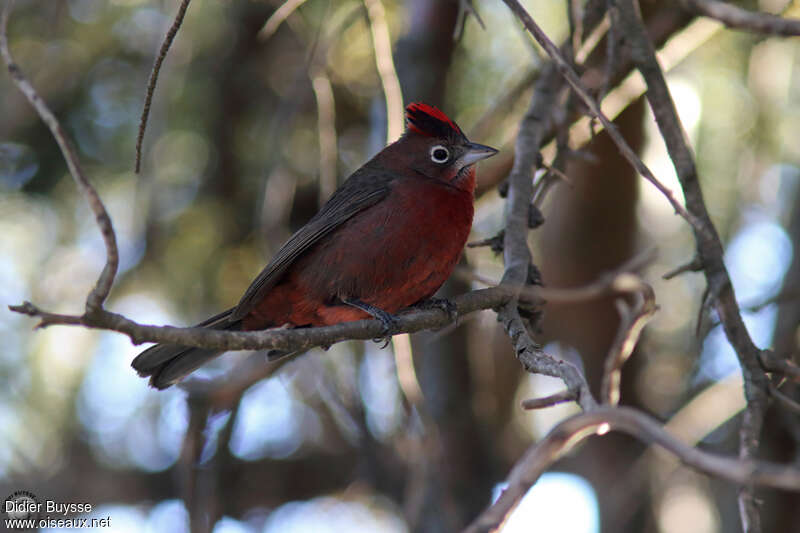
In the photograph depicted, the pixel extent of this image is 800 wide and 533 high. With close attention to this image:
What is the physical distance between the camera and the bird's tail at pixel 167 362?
4227 millimetres

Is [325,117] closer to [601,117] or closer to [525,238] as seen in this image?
[525,238]

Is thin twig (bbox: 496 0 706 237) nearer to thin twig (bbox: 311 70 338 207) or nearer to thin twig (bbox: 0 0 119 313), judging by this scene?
thin twig (bbox: 0 0 119 313)

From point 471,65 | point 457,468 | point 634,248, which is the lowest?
point 457,468

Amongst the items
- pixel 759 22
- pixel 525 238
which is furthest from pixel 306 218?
pixel 759 22

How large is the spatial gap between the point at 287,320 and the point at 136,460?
251 cm

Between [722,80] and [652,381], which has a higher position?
[722,80]

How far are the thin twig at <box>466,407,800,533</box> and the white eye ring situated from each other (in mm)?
3033

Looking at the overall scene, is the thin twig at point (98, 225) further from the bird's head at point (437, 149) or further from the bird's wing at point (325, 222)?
the bird's head at point (437, 149)

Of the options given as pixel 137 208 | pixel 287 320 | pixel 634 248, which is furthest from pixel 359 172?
pixel 634 248

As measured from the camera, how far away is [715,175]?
6637mm

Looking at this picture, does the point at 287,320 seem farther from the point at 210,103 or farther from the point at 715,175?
the point at 715,175

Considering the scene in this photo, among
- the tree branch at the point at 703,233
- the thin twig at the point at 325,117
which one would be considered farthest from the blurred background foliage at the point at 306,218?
the tree branch at the point at 703,233

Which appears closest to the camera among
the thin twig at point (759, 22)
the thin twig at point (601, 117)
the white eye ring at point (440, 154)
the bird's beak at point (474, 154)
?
the thin twig at point (759, 22)

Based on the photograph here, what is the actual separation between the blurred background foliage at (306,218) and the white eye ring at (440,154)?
0.84 meters
